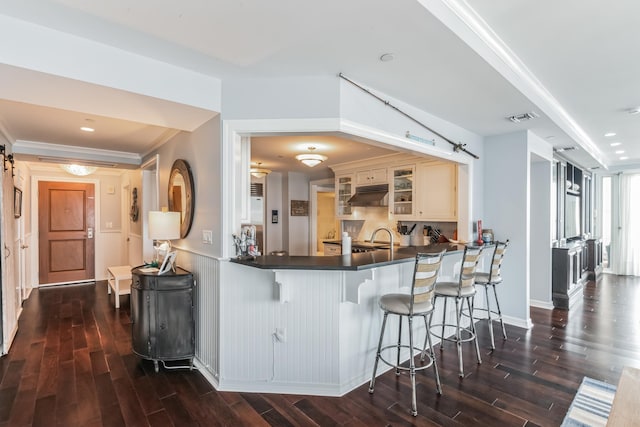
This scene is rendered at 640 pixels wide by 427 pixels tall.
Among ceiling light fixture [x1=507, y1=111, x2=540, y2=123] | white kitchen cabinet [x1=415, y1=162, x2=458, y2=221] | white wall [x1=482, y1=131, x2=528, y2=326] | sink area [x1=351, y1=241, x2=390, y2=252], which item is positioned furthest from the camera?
sink area [x1=351, y1=241, x2=390, y2=252]

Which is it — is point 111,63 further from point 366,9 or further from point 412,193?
point 412,193

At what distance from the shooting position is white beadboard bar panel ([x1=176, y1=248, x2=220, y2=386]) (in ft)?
8.68

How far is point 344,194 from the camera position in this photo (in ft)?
19.9

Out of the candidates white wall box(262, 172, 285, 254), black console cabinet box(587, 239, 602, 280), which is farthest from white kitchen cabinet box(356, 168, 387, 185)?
black console cabinet box(587, 239, 602, 280)

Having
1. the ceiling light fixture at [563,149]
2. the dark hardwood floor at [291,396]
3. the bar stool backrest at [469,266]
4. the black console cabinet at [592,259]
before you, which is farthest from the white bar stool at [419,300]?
the black console cabinet at [592,259]

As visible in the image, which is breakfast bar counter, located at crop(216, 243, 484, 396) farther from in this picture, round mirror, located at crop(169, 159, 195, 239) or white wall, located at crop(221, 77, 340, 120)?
white wall, located at crop(221, 77, 340, 120)

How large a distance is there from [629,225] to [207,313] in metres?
8.91

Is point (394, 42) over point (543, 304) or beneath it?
over

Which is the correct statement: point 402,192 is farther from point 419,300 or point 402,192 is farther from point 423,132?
point 419,300

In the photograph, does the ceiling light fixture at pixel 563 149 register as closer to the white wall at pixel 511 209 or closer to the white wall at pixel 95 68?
the white wall at pixel 511 209

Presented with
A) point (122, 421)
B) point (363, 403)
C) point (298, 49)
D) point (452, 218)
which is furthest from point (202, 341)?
point (452, 218)

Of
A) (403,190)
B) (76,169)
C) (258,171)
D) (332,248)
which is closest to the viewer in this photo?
(403,190)

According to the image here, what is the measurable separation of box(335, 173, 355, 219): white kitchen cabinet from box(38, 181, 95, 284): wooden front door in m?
4.91

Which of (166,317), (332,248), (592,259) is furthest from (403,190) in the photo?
(592,259)
